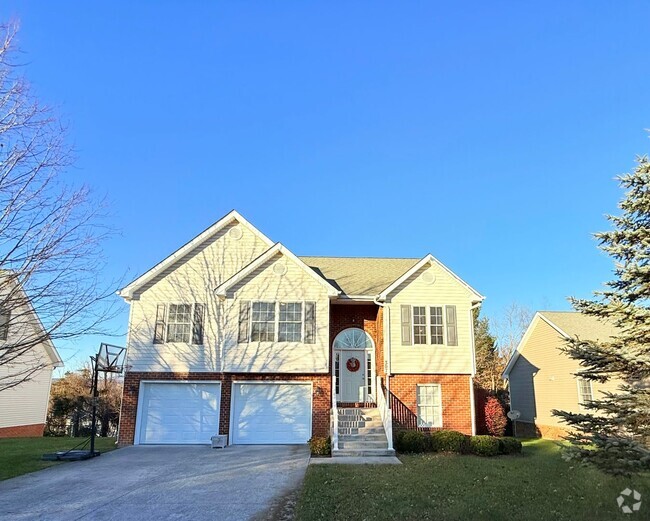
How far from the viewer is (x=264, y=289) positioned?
55.5ft

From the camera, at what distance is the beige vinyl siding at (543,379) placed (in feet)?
64.7

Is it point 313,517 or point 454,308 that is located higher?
point 454,308

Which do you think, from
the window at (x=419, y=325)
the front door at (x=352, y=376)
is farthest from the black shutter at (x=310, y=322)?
the window at (x=419, y=325)

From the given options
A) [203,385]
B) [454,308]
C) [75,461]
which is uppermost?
[454,308]

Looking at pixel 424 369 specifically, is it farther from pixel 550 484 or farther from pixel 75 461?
pixel 75 461

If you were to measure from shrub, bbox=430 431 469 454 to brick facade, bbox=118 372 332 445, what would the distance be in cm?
366

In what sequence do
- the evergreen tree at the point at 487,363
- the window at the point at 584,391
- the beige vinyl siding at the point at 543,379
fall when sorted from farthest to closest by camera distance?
the evergreen tree at the point at 487,363, the beige vinyl siding at the point at 543,379, the window at the point at 584,391

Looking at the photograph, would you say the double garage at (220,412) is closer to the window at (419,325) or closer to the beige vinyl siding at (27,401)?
the window at (419,325)

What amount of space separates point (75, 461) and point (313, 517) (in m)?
9.14

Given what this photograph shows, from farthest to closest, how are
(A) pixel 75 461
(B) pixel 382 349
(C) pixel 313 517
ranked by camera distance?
(B) pixel 382 349, (A) pixel 75 461, (C) pixel 313 517

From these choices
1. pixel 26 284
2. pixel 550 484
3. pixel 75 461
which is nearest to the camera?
pixel 26 284

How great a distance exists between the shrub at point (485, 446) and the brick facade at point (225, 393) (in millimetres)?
4764

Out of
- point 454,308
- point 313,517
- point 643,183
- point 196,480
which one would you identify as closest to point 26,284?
point 313,517

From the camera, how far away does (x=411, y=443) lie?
14398 millimetres
